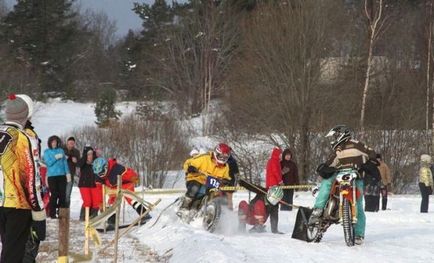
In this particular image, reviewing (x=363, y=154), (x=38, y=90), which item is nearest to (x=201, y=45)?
(x=38, y=90)

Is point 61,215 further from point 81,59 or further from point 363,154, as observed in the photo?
point 81,59

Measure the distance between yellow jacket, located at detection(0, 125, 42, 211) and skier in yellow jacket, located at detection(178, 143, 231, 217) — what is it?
5980 mm

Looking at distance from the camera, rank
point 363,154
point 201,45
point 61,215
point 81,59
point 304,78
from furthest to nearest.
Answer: point 81,59, point 201,45, point 304,78, point 363,154, point 61,215

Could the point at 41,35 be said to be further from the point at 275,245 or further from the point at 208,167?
the point at 275,245

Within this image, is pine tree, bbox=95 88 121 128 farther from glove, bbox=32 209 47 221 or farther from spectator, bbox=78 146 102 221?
glove, bbox=32 209 47 221

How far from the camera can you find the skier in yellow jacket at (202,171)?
1173cm

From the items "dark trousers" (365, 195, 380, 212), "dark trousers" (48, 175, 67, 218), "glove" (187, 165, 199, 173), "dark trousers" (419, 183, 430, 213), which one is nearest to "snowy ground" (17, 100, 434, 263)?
"dark trousers" (48, 175, 67, 218)

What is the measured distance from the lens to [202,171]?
38.6ft

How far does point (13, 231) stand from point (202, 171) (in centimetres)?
601

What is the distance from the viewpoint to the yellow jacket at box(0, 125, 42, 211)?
588 cm

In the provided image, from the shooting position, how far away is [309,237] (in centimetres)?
1025

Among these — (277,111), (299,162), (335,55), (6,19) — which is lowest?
(299,162)

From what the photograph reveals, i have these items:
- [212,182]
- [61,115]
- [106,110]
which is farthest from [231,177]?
[61,115]

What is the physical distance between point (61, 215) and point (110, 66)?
67.1 m
